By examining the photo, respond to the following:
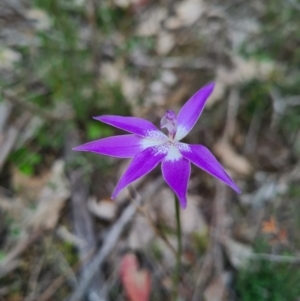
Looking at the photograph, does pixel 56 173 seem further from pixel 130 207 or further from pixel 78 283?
pixel 78 283

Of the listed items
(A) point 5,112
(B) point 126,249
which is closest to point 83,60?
(A) point 5,112

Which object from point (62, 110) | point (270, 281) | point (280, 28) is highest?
point (62, 110)

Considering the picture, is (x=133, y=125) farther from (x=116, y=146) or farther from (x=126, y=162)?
(x=126, y=162)

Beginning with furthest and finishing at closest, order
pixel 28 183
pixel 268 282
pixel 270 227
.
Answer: pixel 28 183 < pixel 270 227 < pixel 268 282

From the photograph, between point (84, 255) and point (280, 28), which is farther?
point (280, 28)

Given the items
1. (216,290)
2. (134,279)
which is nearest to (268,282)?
(216,290)

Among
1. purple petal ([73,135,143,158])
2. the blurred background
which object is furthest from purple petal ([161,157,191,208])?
the blurred background
